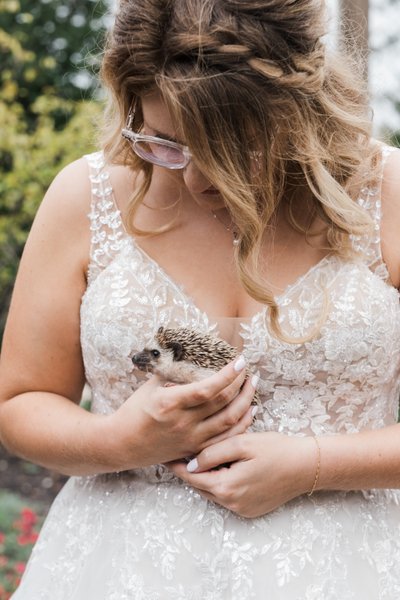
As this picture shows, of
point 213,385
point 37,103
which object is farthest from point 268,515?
point 37,103

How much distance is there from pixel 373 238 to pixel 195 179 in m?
0.65

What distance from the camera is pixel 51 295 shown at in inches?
115

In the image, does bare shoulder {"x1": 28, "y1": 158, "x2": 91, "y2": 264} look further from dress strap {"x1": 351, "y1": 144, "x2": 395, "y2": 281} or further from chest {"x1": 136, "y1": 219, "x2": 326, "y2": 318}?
dress strap {"x1": 351, "y1": 144, "x2": 395, "y2": 281}

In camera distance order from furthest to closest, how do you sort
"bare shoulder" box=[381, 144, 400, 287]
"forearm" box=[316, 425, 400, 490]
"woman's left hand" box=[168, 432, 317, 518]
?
"bare shoulder" box=[381, 144, 400, 287]
"forearm" box=[316, 425, 400, 490]
"woman's left hand" box=[168, 432, 317, 518]

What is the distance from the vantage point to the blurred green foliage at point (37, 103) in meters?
8.12

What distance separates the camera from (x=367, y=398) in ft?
9.36

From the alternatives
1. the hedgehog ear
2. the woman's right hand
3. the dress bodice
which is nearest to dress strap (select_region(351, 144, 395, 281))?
the dress bodice

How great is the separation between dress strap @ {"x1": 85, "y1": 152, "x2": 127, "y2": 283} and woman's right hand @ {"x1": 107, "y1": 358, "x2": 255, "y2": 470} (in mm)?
507

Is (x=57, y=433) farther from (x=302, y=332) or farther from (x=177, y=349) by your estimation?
(x=302, y=332)

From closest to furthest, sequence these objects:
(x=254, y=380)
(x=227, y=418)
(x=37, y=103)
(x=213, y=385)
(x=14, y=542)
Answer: (x=213, y=385) < (x=227, y=418) < (x=254, y=380) < (x=14, y=542) < (x=37, y=103)

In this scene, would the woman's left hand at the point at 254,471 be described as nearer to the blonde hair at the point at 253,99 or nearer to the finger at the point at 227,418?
the finger at the point at 227,418

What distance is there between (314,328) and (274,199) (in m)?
0.43

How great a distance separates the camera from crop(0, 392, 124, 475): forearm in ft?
9.05

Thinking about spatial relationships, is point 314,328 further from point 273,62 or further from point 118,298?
point 273,62
